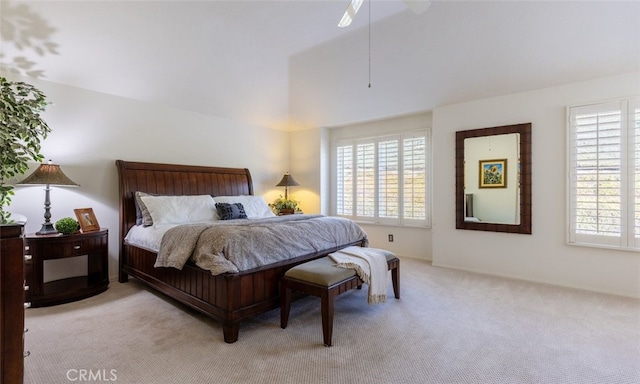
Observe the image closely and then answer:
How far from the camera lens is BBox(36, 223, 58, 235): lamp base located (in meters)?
3.13

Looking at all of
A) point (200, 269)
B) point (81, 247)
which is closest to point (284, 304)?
point (200, 269)

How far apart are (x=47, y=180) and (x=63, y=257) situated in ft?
2.65

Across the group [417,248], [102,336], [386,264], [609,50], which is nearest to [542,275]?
[417,248]

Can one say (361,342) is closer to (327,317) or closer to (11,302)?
(327,317)

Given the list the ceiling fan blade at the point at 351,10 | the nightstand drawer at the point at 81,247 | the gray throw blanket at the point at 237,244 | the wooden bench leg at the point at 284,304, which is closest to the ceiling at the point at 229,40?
the ceiling fan blade at the point at 351,10

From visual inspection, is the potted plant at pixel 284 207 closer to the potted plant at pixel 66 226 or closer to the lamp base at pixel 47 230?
the potted plant at pixel 66 226

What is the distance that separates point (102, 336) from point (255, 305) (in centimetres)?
121

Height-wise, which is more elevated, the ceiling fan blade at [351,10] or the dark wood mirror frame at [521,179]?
the ceiling fan blade at [351,10]

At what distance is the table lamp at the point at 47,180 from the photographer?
9.98 feet

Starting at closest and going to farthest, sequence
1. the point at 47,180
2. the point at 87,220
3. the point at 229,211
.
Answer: the point at 47,180 → the point at 87,220 → the point at 229,211

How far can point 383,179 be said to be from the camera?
210 inches

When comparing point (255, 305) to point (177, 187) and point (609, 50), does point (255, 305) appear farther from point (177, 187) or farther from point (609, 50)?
point (609, 50)

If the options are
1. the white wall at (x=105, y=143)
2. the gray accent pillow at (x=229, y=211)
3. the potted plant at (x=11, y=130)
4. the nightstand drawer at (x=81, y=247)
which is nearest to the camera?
the potted plant at (x=11, y=130)

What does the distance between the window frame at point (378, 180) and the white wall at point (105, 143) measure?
83.8 inches
